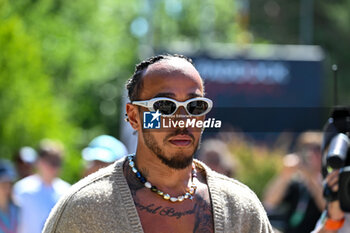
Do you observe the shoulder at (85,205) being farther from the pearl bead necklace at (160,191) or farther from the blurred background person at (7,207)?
the blurred background person at (7,207)

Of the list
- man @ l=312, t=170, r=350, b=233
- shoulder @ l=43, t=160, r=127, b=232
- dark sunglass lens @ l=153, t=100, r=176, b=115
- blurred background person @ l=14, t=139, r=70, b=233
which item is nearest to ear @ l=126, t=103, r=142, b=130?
dark sunglass lens @ l=153, t=100, r=176, b=115

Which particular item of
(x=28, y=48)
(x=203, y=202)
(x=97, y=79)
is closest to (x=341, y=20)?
(x=97, y=79)

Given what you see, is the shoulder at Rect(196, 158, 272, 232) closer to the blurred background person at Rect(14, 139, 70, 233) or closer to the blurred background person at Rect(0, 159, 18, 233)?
the blurred background person at Rect(14, 139, 70, 233)

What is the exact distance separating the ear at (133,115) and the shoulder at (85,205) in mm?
232

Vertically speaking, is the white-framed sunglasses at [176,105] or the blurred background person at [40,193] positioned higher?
the white-framed sunglasses at [176,105]

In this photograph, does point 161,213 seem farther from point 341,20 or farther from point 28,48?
point 341,20

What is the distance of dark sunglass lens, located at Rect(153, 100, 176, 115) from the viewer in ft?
9.13

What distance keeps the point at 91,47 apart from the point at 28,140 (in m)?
13.0

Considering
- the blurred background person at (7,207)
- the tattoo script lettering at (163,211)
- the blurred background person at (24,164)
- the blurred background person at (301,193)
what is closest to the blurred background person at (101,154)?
the blurred background person at (7,207)

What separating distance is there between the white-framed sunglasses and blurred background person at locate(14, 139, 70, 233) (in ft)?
12.3

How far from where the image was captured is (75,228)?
270 cm

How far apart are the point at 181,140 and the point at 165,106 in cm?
13

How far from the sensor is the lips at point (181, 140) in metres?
2.78

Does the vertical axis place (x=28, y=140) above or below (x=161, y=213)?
below
